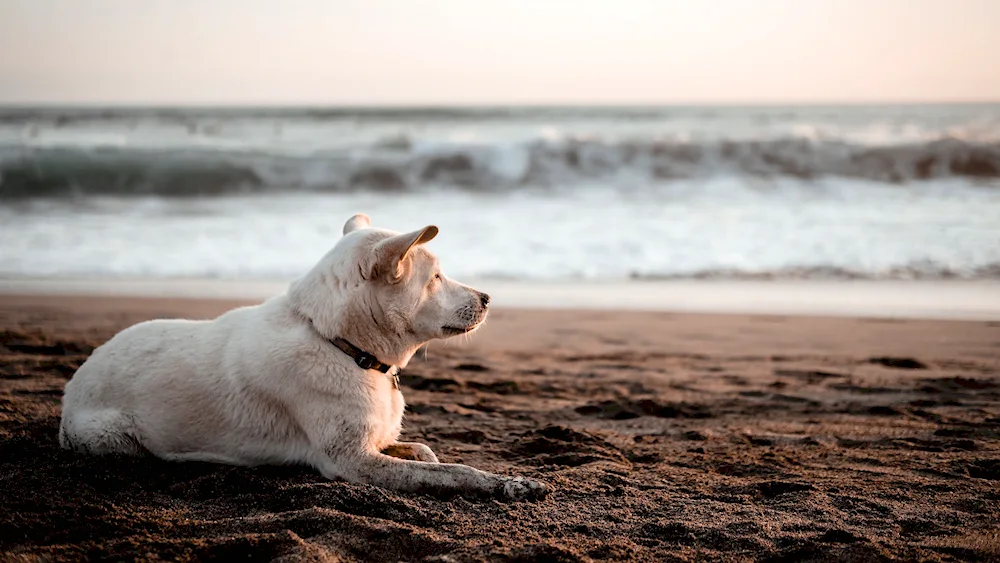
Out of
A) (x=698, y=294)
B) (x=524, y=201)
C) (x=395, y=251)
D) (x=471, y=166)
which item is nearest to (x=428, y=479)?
(x=395, y=251)

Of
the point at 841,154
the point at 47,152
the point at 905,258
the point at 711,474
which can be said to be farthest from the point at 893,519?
the point at 47,152

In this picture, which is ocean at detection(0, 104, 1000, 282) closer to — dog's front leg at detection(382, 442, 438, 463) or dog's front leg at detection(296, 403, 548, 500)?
dog's front leg at detection(382, 442, 438, 463)

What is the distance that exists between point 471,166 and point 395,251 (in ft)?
55.7

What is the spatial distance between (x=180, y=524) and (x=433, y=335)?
1.36m

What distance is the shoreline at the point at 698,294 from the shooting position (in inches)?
342

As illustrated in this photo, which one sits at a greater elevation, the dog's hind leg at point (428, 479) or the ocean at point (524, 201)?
the ocean at point (524, 201)

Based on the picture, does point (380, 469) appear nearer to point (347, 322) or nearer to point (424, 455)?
point (424, 455)

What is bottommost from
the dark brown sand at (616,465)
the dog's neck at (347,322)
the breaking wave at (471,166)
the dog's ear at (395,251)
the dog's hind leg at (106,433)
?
the dark brown sand at (616,465)

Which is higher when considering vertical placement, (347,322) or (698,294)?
(347,322)

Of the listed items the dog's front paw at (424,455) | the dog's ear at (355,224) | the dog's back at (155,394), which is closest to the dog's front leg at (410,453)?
the dog's front paw at (424,455)

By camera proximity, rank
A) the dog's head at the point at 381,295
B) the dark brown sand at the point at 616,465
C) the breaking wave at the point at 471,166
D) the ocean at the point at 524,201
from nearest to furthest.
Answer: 1. the dark brown sand at the point at 616,465
2. the dog's head at the point at 381,295
3. the ocean at the point at 524,201
4. the breaking wave at the point at 471,166

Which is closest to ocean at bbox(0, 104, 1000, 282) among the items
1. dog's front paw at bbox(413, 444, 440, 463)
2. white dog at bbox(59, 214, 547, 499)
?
dog's front paw at bbox(413, 444, 440, 463)

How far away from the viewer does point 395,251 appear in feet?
12.0

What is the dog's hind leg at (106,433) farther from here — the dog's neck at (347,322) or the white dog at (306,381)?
the dog's neck at (347,322)
